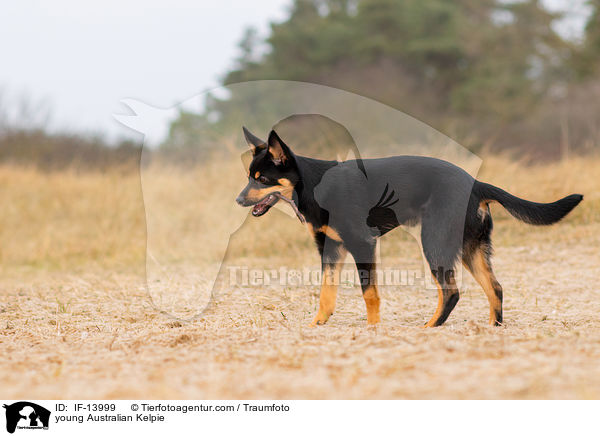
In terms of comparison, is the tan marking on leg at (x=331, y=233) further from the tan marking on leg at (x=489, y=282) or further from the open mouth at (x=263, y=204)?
the tan marking on leg at (x=489, y=282)

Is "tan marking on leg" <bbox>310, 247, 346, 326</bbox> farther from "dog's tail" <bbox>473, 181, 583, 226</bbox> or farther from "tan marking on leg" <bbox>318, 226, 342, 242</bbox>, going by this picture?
"dog's tail" <bbox>473, 181, 583, 226</bbox>

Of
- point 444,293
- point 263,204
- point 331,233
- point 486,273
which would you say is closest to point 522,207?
point 486,273

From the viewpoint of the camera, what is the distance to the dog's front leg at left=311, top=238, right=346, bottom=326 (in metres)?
4.57

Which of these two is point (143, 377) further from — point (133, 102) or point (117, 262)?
point (117, 262)

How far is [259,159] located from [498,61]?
24280 mm

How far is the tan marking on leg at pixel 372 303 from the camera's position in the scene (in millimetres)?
4484

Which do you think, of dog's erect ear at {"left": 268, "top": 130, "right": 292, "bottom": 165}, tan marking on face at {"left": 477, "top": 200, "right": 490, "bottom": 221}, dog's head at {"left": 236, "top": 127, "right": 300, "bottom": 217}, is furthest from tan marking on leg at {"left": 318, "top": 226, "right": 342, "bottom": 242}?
tan marking on face at {"left": 477, "top": 200, "right": 490, "bottom": 221}

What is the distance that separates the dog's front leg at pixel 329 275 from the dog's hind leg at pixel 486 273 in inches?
39.4

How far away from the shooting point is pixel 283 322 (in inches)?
179

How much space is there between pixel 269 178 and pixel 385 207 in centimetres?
98
